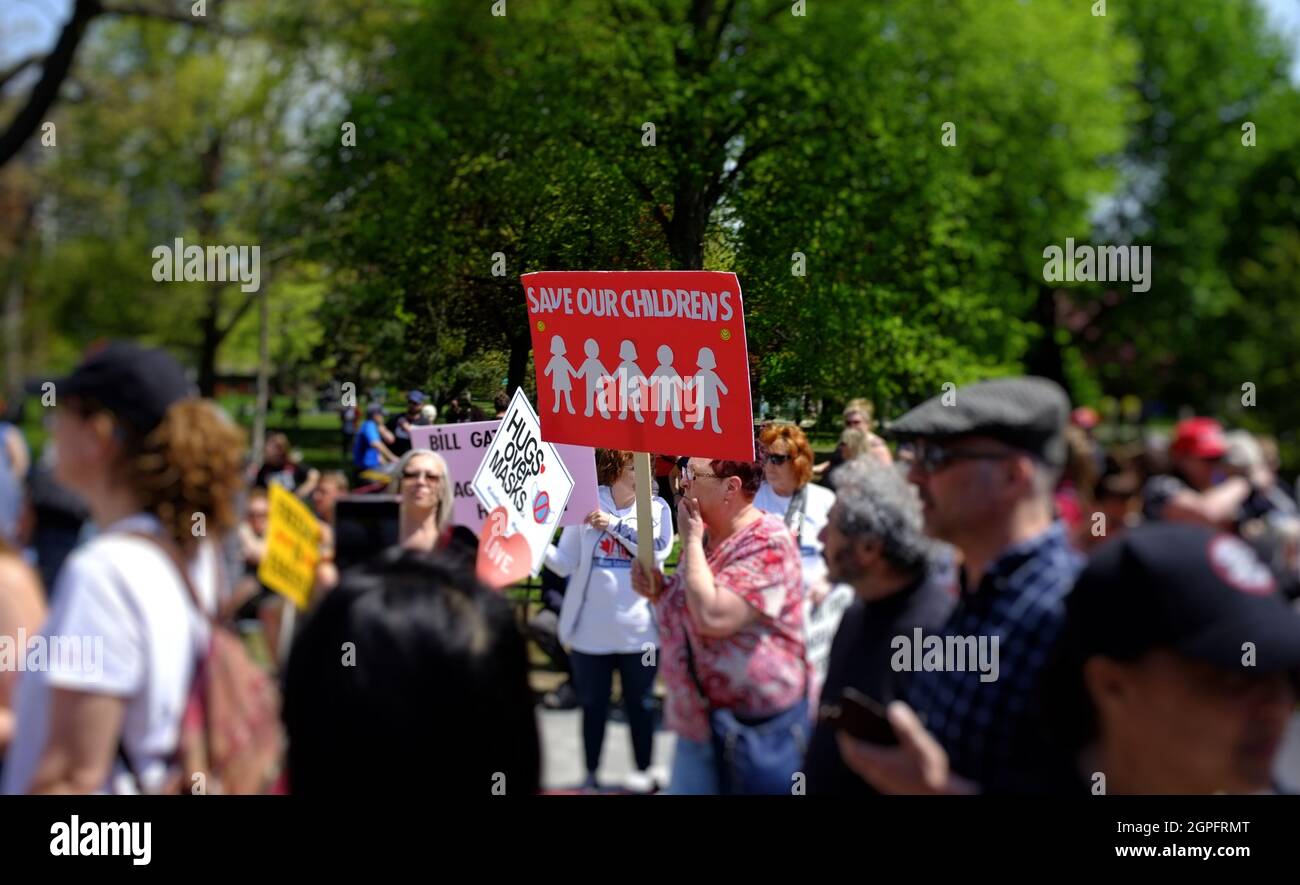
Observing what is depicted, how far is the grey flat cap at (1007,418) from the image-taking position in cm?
251

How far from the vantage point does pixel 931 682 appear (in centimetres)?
258

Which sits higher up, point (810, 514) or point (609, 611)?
point (810, 514)

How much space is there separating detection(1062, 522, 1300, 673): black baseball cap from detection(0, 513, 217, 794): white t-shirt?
5.47 ft

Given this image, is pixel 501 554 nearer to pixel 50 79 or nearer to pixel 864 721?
pixel 864 721

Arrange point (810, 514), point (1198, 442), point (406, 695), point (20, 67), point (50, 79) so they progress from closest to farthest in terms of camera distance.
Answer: point (406, 695) → point (1198, 442) → point (810, 514) → point (50, 79) → point (20, 67)

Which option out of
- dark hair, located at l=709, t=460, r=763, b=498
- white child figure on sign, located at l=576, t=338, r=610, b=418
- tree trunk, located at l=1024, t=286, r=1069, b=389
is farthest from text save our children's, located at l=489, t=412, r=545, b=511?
tree trunk, located at l=1024, t=286, r=1069, b=389

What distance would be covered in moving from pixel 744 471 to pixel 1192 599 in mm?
1678

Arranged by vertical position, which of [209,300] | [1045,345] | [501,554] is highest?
[209,300]

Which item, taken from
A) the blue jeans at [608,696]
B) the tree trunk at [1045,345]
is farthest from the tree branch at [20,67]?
the blue jeans at [608,696]

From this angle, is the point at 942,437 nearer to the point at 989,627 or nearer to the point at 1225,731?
the point at 989,627

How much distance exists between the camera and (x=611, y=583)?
14.5ft

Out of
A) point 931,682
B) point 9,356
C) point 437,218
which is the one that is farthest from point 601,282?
point 9,356

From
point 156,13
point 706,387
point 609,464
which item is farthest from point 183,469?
point 156,13

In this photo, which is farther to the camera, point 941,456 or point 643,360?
point 643,360
